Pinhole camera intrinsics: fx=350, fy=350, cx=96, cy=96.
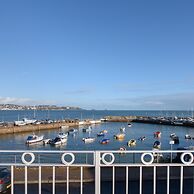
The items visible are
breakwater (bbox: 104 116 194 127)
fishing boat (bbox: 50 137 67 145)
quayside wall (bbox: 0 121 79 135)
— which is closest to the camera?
fishing boat (bbox: 50 137 67 145)

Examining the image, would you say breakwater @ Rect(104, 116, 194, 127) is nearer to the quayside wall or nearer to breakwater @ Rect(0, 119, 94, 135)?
breakwater @ Rect(0, 119, 94, 135)

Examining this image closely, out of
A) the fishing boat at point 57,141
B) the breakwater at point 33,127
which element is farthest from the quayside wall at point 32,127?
the fishing boat at point 57,141

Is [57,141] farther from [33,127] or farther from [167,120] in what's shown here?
[167,120]

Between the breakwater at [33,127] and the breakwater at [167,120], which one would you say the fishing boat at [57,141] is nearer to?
the breakwater at [33,127]

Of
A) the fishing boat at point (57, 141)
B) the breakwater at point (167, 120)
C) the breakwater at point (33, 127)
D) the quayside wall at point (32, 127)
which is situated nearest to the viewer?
the fishing boat at point (57, 141)

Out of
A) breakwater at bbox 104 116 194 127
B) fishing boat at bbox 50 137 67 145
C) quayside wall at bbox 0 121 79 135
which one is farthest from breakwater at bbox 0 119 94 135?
breakwater at bbox 104 116 194 127

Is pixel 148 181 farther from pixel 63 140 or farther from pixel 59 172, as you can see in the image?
pixel 63 140

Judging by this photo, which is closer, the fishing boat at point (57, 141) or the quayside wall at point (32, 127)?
the fishing boat at point (57, 141)

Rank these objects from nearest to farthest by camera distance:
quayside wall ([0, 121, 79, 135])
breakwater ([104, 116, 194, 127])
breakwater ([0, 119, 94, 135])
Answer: quayside wall ([0, 121, 79, 135])
breakwater ([0, 119, 94, 135])
breakwater ([104, 116, 194, 127])

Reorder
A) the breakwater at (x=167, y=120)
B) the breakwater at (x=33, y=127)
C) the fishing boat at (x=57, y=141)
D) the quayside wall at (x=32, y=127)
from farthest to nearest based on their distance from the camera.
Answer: the breakwater at (x=167, y=120) → the breakwater at (x=33, y=127) → the quayside wall at (x=32, y=127) → the fishing boat at (x=57, y=141)

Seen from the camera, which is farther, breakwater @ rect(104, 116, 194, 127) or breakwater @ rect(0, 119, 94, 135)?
breakwater @ rect(104, 116, 194, 127)

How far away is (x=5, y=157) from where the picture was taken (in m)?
26.3

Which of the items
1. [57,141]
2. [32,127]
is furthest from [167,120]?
[57,141]

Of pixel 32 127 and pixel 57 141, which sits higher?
pixel 57 141
